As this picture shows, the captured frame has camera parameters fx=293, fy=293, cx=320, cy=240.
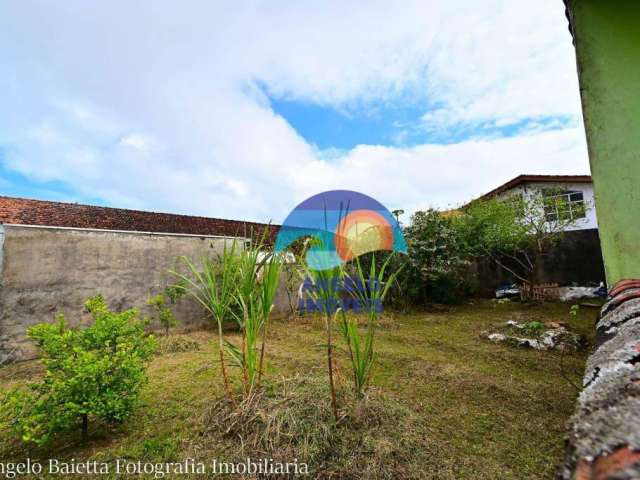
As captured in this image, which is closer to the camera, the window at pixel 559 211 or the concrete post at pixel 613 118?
the concrete post at pixel 613 118

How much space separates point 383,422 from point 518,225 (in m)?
6.89

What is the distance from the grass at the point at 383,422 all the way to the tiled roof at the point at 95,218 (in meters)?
2.92

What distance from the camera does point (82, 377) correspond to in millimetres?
1971

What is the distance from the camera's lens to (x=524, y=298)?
7879mm

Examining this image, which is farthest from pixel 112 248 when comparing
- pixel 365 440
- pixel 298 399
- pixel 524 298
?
pixel 524 298

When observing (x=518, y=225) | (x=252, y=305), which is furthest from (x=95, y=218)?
(x=518, y=225)

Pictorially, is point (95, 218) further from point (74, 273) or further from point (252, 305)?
point (252, 305)

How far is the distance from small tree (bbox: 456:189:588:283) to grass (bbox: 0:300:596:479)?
12.5 ft

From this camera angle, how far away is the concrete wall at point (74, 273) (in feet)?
15.4

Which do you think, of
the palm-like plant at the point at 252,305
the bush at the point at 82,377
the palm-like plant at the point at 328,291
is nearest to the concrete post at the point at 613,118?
the palm-like plant at the point at 328,291

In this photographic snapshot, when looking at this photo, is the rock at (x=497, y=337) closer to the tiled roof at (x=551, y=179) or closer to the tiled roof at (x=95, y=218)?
the tiled roof at (x=95, y=218)

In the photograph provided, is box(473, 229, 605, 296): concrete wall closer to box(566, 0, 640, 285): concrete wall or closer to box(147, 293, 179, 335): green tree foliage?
box(566, 0, 640, 285): concrete wall

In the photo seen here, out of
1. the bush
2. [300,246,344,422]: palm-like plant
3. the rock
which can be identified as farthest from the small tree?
the bush

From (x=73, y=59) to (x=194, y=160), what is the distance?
153 inches
